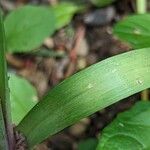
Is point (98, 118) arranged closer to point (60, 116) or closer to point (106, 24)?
point (106, 24)

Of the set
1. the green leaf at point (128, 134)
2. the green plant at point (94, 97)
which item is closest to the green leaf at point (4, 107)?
the green plant at point (94, 97)

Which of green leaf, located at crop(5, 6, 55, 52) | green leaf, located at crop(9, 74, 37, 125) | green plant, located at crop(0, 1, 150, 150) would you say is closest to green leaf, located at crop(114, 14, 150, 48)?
green plant, located at crop(0, 1, 150, 150)

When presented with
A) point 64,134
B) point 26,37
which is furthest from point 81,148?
point 26,37

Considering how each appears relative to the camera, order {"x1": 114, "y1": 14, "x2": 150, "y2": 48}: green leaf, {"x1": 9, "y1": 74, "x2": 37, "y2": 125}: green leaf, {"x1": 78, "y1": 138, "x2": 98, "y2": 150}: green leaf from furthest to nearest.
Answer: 1. {"x1": 78, "y1": 138, "x2": 98, "y2": 150}: green leaf
2. {"x1": 9, "y1": 74, "x2": 37, "y2": 125}: green leaf
3. {"x1": 114, "y1": 14, "x2": 150, "y2": 48}: green leaf

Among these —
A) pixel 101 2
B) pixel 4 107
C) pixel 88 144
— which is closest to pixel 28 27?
pixel 101 2

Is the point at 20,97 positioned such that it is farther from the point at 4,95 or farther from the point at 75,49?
the point at 75,49

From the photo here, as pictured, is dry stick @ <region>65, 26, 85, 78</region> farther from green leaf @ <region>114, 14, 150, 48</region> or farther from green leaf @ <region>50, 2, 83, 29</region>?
green leaf @ <region>114, 14, 150, 48</region>
